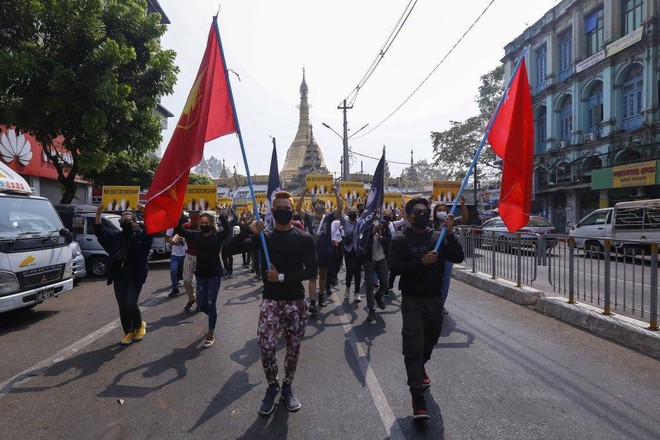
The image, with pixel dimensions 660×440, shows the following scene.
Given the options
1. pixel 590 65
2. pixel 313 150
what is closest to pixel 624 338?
pixel 590 65

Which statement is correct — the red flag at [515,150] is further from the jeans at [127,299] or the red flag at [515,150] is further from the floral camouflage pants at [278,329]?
the jeans at [127,299]

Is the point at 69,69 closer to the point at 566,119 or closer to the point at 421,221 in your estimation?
the point at 421,221

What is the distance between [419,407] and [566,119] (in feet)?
96.0

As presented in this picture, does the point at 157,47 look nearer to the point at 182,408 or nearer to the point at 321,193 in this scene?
the point at 321,193

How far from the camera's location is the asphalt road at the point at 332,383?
130 inches

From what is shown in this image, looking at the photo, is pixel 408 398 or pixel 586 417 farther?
pixel 408 398

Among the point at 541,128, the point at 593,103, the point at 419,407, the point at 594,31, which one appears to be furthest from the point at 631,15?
the point at 419,407

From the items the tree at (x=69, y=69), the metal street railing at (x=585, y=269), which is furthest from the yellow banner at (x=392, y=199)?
the tree at (x=69, y=69)

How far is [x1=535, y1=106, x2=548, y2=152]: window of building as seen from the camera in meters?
29.5

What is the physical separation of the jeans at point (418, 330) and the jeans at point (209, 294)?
9.69ft

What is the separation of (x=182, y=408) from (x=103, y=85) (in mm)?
10581

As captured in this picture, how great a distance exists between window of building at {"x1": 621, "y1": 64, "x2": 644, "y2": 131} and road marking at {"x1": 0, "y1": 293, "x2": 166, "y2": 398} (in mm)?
25113

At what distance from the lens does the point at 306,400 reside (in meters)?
3.76

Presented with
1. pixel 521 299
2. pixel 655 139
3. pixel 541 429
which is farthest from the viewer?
pixel 655 139
